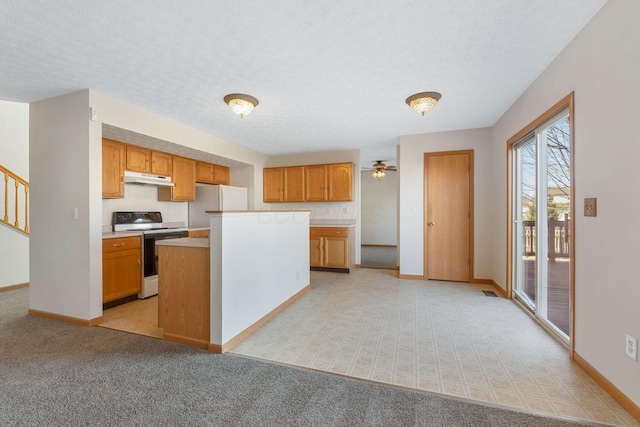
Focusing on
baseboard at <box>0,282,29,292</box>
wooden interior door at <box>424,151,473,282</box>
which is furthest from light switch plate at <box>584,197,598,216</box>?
baseboard at <box>0,282,29,292</box>

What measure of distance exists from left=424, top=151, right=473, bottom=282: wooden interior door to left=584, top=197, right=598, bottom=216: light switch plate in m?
2.46

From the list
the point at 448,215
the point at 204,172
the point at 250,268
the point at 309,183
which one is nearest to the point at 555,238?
the point at 448,215

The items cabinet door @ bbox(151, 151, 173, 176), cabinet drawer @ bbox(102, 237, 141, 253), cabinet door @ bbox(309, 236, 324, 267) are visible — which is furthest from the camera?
cabinet door @ bbox(309, 236, 324, 267)

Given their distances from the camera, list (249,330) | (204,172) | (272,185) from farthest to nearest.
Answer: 1. (272,185)
2. (204,172)
3. (249,330)

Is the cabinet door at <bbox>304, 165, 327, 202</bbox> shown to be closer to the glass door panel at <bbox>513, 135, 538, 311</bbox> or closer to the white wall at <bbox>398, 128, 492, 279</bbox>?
the white wall at <bbox>398, 128, 492, 279</bbox>

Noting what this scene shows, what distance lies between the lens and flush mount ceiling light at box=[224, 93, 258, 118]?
2.86m

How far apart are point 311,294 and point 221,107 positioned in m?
2.69

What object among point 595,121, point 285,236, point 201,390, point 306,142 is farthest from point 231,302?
point 306,142

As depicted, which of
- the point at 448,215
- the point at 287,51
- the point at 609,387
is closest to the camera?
the point at 609,387

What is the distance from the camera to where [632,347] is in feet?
4.93

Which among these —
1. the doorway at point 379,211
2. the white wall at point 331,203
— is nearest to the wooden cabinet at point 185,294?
the white wall at point 331,203

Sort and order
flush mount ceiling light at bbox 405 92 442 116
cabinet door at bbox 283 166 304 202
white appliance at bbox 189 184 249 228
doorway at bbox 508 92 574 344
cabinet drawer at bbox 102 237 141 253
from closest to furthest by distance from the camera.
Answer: doorway at bbox 508 92 574 344 → flush mount ceiling light at bbox 405 92 442 116 → cabinet drawer at bbox 102 237 141 253 → white appliance at bbox 189 184 249 228 → cabinet door at bbox 283 166 304 202

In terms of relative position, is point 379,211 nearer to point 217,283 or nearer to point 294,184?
point 294,184

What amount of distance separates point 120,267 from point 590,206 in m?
4.62
